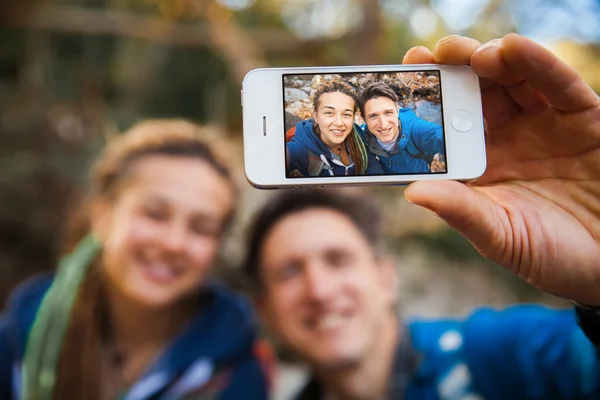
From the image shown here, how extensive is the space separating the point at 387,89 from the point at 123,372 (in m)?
1.24

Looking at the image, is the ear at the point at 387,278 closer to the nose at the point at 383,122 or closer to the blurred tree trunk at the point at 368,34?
the nose at the point at 383,122

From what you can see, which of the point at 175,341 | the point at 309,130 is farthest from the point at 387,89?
the point at 175,341

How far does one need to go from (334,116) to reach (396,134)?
0.32ft

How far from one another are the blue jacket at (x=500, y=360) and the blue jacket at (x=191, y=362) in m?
0.45

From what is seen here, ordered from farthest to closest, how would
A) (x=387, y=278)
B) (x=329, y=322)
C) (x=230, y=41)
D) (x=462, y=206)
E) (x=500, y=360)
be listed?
(x=230, y=41) → (x=387, y=278) → (x=329, y=322) → (x=500, y=360) → (x=462, y=206)

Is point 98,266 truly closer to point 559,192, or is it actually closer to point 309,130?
point 309,130

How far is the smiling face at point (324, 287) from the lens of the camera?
132 centimetres

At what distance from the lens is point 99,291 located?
1.52 meters

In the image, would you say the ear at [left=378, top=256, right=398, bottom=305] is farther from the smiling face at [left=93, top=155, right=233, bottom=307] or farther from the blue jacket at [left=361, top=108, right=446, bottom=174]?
the blue jacket at [left=361, top=108, right=446, bottom=174]

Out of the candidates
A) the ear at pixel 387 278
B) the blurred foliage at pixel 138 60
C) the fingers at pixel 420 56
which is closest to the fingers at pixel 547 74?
the fingers at pixel 420 56

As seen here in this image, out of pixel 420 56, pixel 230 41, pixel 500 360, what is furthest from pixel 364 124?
pixel 230 41

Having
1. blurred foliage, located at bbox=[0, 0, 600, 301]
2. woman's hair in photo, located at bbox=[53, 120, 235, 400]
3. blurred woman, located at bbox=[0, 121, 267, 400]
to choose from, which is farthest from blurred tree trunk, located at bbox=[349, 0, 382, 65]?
blurred woman, located at bbox=[0, 121, 267, 400]

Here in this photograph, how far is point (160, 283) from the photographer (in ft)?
4.59

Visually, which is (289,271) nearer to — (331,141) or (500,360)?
(500,360)
